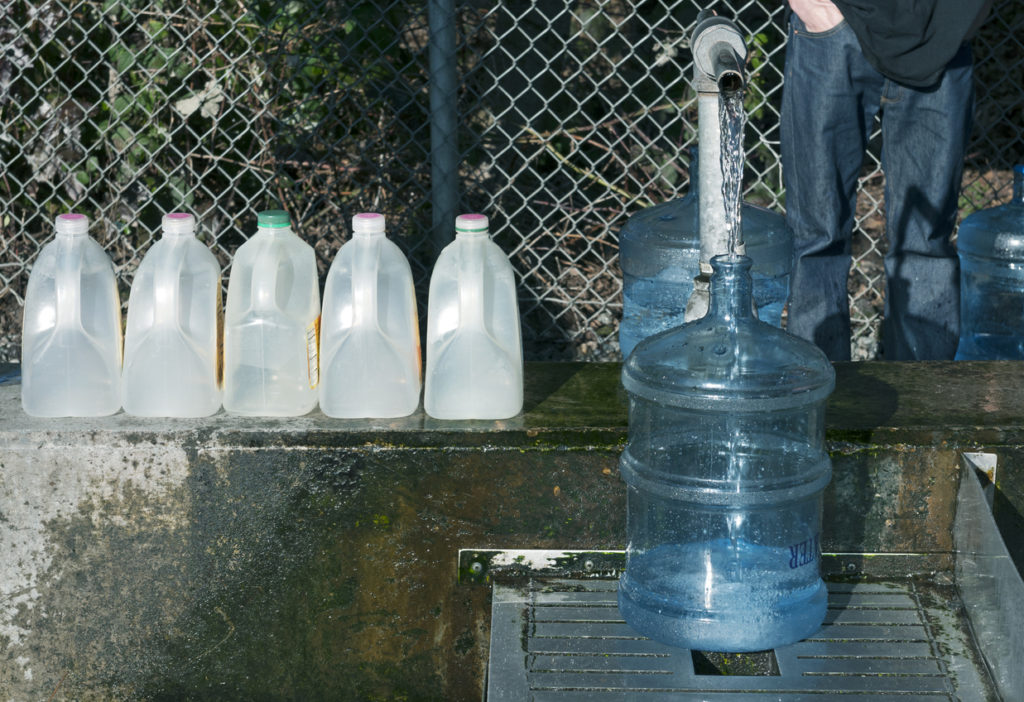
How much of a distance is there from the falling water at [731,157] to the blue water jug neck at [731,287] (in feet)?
0.93

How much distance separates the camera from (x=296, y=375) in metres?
2.59

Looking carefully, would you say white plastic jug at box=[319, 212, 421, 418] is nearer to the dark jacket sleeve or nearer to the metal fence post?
the dark jacket sleeve

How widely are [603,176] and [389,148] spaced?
0.95 m

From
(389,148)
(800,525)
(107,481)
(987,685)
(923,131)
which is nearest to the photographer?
(987,685)

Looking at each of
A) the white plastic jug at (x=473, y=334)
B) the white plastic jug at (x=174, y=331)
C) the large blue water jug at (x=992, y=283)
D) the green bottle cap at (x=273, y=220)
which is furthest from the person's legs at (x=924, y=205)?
the white plastic jug at (x=174, y=331)

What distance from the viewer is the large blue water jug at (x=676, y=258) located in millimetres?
3510

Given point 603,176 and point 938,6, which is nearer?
point 938,6

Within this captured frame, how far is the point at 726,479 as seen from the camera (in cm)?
244

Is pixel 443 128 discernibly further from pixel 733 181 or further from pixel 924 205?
pixel 733 181

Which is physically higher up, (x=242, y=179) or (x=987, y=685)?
(x=242, y=179)

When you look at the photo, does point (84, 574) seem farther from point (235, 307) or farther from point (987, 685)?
point (987, 685)

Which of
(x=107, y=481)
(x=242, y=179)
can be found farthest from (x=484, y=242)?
(x=242, y=179)

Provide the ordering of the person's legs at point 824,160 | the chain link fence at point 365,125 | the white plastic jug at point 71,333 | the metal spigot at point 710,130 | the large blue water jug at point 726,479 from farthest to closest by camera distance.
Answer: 1. the chain link fence at point 365,125
2. the person's legs at point 824,160
3. the white plastic jug at point 71,333
4. the metal spigot at point 710,130
5. the large blue water jug at point 726,479

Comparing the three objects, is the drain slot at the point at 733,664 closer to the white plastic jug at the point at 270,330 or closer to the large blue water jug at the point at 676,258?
the white plastic jug at the point at 270,330
